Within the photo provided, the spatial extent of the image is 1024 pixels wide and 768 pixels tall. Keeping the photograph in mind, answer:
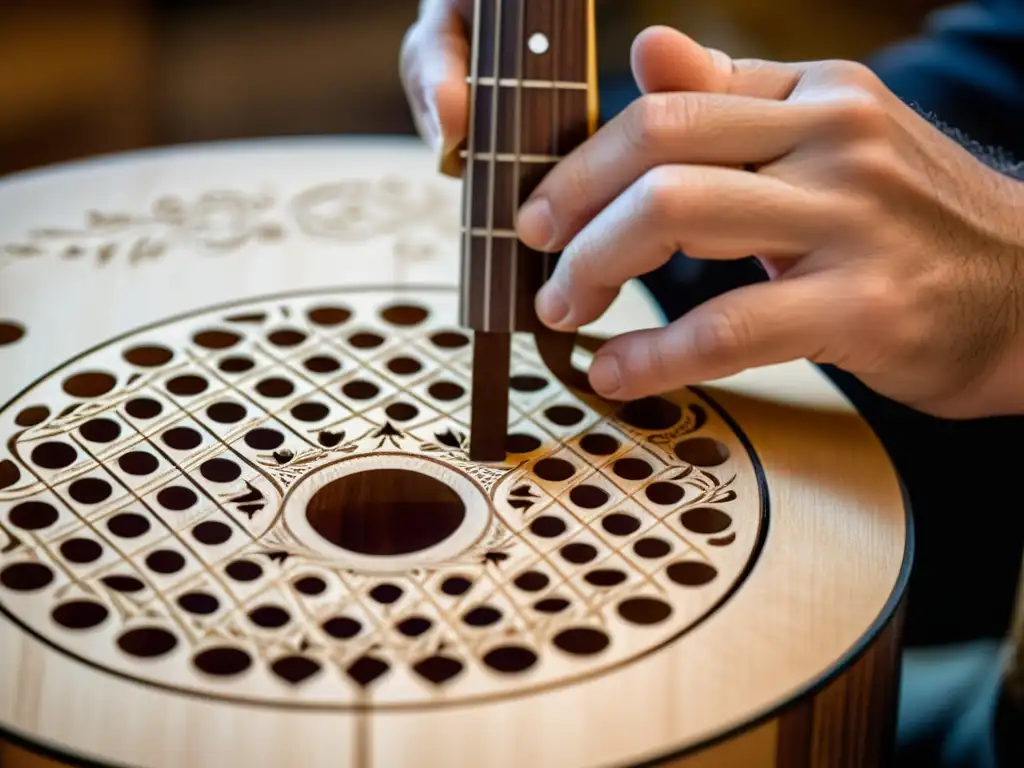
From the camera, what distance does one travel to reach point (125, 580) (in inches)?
22.0

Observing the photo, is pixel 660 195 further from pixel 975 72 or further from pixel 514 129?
pixel 975 72

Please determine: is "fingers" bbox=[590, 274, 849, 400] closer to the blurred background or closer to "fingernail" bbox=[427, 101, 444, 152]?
"fingernail" bbox=[427, 101, 444, 152]

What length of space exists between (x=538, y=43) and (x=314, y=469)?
0.26 metres

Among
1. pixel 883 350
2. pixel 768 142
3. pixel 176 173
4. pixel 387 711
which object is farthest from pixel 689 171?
pixel 176 173

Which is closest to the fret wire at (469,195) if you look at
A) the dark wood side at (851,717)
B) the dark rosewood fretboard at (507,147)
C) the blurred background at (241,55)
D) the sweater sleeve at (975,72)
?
the dark rosewood fretboard at (507,147)

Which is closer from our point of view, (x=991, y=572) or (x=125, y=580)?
(x=125, y=580)

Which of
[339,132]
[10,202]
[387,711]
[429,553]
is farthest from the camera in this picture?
[339,132]

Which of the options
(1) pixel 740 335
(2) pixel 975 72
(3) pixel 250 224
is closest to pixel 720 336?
(1) pixel 740 335

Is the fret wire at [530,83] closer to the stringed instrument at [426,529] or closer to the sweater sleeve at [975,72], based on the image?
the stringed instrument at [426,529]

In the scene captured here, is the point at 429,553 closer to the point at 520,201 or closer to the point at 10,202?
the point at 520,201

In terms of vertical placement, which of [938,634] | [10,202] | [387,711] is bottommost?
[938,634]

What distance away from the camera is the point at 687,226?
60cm

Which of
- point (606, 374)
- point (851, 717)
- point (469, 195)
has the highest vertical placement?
point (469, 195)

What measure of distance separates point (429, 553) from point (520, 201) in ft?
0.63
